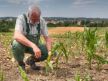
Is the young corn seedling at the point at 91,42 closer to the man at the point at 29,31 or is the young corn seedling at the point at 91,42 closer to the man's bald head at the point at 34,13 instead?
the man at the point at 29,31

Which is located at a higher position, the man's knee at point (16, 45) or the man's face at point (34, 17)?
the man's face at point (34, 17)

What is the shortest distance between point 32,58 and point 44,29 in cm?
78

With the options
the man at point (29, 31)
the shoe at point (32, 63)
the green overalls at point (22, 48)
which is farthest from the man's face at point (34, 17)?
the shoe at point (32, 63)

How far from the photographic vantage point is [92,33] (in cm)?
674

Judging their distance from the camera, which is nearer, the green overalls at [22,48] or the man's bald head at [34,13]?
the man's bald head at [34,13]

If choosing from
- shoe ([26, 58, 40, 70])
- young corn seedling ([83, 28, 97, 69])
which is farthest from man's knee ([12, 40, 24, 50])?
young corn seedling ([83, 28, 97, 69])

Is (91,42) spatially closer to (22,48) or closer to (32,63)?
(32,63)

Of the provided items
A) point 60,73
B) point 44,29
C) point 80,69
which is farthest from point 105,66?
point 44,29

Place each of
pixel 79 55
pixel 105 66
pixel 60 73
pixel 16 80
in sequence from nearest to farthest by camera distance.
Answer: pixel 16 80 < pixel 60 73 < pixel 105 66 < pixel 79 55

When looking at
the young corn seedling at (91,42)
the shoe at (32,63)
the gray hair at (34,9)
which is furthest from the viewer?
the shoe at (32,63)

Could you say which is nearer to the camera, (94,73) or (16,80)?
(16,80)

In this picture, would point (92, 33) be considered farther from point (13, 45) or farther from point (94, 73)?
point (13, 45)

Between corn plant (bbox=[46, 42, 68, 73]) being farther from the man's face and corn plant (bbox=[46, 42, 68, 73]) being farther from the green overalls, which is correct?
the man's face

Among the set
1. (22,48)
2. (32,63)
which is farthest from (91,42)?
(22,48)
